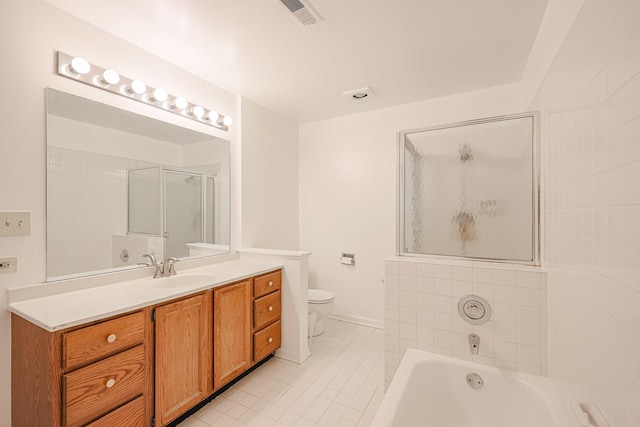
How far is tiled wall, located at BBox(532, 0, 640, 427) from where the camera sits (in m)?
0.69

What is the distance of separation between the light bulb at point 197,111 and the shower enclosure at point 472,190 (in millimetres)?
1605

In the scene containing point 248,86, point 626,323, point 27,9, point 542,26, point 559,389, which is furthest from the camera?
point 248,86

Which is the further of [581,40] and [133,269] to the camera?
[133,269]

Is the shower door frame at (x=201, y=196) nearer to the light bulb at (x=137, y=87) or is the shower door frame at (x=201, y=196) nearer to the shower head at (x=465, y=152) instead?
the light bulb at (x=137, y=87)

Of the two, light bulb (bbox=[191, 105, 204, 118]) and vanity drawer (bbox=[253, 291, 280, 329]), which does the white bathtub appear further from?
light bulb (bbox=[191, 105, 204, 118])

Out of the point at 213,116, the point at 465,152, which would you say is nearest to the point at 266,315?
the point at 213,116

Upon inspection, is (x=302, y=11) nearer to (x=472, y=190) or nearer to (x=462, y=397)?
(x=472, y=190)

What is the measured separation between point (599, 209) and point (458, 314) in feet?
3.14

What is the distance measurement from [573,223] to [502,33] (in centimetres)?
139

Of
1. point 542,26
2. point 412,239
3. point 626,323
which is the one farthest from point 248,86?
point 626,323

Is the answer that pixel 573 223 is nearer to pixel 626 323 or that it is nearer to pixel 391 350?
pixel 626 323

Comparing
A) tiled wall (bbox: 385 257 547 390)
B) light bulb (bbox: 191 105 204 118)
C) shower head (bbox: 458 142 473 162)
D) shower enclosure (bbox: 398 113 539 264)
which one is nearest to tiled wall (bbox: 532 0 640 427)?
tiled wall (bbox: 385 257 547 390)

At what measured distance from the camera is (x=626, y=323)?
0.71m

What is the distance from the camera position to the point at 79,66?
1.57m
